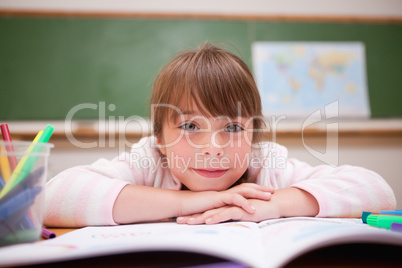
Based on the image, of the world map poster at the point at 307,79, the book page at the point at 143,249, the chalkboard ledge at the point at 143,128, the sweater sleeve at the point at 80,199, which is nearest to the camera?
the book page at the point at 143,249

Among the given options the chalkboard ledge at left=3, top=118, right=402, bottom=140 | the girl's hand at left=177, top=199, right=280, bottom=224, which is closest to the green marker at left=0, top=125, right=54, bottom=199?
the girl's hand at left=177, top=199, right=280, bottom=224

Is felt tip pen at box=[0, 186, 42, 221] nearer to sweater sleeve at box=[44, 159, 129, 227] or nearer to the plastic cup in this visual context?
the plastic cup

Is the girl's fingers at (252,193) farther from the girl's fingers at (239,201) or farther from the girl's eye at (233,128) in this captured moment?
the girl's eye at (233,128)

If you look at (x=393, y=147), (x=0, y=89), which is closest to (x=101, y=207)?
(x=0, y=89)

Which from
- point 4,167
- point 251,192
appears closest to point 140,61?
point 251,192

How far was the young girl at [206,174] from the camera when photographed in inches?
21.5

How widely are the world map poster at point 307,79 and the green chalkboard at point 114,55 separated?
60 mm

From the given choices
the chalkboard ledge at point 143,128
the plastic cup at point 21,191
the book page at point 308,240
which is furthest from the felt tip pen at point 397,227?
the chalkboard ledge at point 143,128

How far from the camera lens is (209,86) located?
2.18ft

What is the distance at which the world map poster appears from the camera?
1.87 m

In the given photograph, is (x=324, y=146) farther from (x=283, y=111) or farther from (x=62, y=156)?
(x=62, y=156)

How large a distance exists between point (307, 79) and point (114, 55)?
114cm

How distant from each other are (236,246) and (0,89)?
1.92 m

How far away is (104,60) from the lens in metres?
1.86
